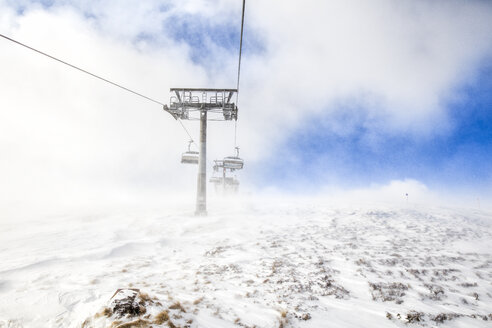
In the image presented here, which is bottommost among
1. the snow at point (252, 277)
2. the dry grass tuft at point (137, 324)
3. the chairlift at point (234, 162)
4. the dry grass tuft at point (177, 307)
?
the snow at point (252, 277)

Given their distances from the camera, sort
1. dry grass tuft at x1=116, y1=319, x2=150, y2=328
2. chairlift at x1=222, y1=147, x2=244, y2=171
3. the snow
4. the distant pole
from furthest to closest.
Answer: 1. chairlift at x1=222, y1=147, x2=244, y2=171
2. the distant pole
3. the snow
4. dry grass tuft at x1=116, y1=319, x2=150, y2=328

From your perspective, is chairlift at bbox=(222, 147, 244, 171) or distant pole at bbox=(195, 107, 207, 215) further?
chairlift at bbox=(222, 147, 244, 171)

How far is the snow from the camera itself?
2746mm

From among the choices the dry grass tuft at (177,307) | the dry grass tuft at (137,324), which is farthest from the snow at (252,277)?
the dry grass tuft at (137,324)

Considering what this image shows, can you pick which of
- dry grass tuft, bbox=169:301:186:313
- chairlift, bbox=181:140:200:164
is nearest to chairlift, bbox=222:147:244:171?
chairlift, bbox=181:140:200:164

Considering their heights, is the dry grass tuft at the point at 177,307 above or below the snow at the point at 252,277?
above

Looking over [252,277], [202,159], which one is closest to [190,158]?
[202,159]

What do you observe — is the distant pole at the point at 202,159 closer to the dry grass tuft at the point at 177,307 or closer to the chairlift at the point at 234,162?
the chairlift at the point at 234,162

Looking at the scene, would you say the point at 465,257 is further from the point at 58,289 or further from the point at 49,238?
the point at 49,238

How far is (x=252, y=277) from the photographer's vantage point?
4066 mm

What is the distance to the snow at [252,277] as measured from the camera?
2.75m

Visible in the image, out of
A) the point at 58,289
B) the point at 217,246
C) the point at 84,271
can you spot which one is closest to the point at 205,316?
the point at 58,289

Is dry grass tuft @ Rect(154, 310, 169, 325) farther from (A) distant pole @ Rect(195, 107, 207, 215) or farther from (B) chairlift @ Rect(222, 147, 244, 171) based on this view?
(B) chairlift @ Rect(222, 147, 244, 171)

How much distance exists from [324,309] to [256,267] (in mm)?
1894
